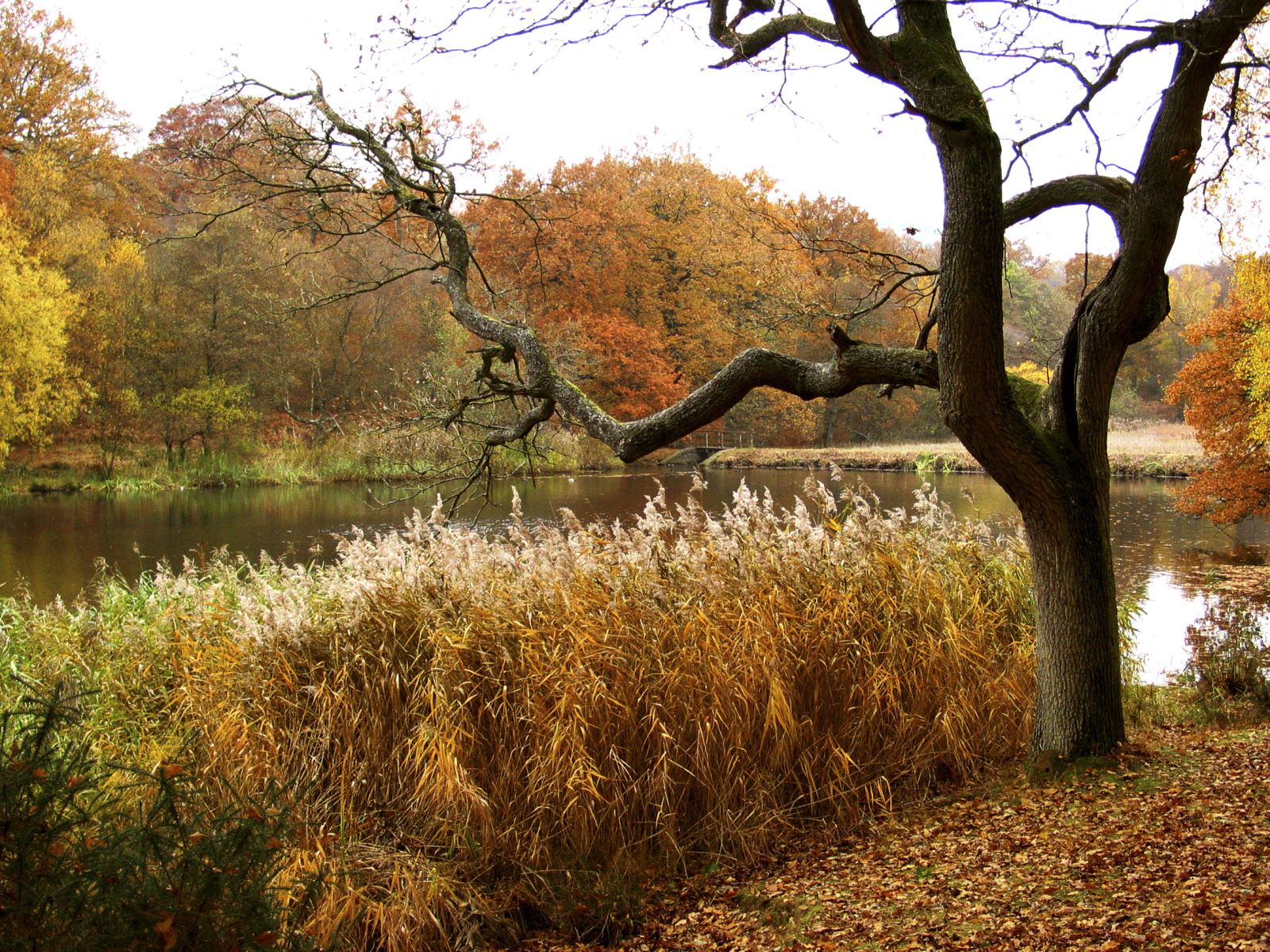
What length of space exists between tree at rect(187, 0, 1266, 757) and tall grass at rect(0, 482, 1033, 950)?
0.74 m

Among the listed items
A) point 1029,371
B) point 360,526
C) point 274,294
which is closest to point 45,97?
point 274,294

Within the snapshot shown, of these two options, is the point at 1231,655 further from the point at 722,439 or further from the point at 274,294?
the point at 722,439

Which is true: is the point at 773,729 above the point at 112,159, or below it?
below

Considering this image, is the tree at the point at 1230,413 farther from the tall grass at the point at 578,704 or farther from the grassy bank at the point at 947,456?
the grassy bank at the point at 947,456

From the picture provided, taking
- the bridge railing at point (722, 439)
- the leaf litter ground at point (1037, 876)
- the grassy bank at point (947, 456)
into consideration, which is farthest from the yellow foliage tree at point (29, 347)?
the leaf litter ground at point (1037, 876)

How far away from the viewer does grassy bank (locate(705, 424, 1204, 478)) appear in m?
23.8

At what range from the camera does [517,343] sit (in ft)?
16.3

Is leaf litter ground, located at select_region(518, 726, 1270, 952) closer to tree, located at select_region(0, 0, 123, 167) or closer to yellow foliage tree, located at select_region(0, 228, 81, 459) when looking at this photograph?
yellow foliage tree, located at select_region(0, 228, 81, 459)

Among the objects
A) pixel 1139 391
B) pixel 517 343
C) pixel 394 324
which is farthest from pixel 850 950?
pixel 1139 391

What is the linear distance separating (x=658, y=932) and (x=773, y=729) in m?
1.11

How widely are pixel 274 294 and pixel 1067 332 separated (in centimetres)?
2138

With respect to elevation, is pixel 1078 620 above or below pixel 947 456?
below

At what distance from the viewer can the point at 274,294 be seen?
73.5 feet

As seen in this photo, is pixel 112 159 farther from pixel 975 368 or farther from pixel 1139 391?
pixel 1139 391
